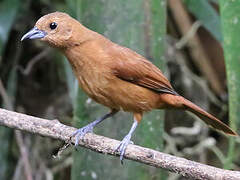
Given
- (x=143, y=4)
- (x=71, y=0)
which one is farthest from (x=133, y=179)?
(x=71, y=0)

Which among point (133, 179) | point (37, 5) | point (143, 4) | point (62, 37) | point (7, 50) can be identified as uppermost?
point (37, 5)

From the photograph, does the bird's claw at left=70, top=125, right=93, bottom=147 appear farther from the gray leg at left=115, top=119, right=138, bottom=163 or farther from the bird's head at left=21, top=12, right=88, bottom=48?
the bird's head at left=21, top=12, right=88, bottom=48

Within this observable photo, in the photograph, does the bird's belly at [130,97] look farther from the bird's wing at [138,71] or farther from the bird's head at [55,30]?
the bird's head at [55,30]

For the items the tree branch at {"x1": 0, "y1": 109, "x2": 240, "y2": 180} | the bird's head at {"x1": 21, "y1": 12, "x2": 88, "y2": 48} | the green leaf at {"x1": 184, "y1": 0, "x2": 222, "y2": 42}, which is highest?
the green leaf at {"x1": 184, "y1": 0, "x2": 222, "y2": 42}

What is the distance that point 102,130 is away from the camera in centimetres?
325

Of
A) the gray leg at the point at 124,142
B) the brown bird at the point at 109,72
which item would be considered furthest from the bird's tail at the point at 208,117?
the gray leg at the point at 124,142

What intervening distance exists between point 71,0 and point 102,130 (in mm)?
1016

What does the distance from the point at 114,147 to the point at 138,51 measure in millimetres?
904

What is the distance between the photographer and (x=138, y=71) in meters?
3.14

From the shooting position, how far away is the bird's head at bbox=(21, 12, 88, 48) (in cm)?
294

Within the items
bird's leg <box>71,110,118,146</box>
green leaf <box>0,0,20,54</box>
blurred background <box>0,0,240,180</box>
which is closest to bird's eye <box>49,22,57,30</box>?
blurred background <box>0,0,240,180</box>

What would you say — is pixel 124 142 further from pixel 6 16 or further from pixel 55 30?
pixel 6 16

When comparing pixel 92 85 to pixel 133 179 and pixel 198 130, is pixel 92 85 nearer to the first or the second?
pixel 133 179

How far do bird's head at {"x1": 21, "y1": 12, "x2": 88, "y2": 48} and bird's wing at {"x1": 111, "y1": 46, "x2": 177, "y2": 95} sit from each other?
297 millimetres
